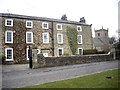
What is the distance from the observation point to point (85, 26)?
1538 inches

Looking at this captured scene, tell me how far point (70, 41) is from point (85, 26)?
5667 millimetres

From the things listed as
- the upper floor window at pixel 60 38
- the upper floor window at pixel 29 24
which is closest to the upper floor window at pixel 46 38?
the upper floor window at pixel 60 38

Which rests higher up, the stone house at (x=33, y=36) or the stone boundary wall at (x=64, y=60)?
the stone house at (x=33, y=36)

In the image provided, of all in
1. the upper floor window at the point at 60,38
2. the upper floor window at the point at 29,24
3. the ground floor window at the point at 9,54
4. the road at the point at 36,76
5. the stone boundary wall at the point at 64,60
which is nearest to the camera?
the road at the point at 36,76

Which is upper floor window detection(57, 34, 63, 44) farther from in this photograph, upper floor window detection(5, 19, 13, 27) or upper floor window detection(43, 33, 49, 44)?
upper floor window detection(5, 19, 13, 27)

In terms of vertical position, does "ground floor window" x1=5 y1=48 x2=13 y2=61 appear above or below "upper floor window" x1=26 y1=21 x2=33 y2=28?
below

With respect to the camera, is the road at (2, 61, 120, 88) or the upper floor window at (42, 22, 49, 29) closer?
the road at (2, 61, 120, 88)

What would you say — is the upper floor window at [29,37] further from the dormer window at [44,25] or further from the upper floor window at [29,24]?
the dormer window at [44,25]

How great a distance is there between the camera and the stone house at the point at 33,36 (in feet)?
96.6

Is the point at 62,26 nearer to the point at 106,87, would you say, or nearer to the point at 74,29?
the point at 74,29

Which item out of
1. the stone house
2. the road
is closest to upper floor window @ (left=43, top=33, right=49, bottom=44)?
the stone house

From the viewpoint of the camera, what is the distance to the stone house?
96.6 feet

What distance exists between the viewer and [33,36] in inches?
1251

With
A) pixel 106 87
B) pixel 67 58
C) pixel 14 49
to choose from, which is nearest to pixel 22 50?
pixel 14 49
